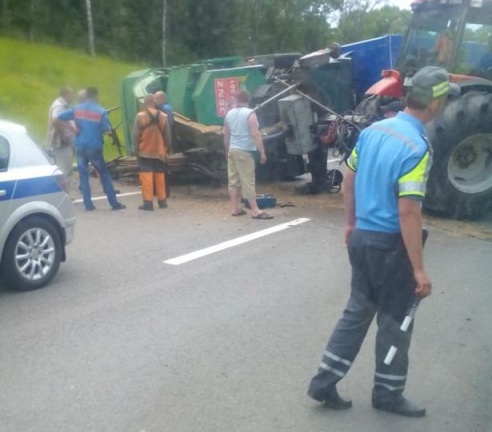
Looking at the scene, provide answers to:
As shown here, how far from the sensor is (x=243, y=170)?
1052cm

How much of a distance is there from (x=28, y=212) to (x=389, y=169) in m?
3.87

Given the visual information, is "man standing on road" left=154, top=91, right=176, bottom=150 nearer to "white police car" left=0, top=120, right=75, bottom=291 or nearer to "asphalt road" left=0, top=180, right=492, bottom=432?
"asphalt road" left=0, top=180, right=492, bottom=432

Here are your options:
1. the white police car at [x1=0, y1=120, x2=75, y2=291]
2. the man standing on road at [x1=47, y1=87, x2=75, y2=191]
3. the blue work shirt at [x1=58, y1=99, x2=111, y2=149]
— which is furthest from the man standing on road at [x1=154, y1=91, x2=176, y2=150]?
the white police car at [x1=0, y1=120, x2=75, y2=291]

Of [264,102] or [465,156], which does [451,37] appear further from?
[264,102]

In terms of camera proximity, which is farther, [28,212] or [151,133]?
[151,133]

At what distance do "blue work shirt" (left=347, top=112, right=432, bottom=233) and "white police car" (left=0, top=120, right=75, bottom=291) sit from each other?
3.56 metres

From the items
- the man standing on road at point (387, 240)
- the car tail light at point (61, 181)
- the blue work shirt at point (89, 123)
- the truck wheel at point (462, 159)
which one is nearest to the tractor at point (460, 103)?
the truck wheel at point (462, 159)

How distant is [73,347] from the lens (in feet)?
18.7

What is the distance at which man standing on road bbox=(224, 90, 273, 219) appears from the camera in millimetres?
10383

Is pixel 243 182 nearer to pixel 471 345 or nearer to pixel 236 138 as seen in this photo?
pixel 236 138

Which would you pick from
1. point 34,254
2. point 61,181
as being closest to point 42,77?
point 61,181

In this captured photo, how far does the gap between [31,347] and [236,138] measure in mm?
5358

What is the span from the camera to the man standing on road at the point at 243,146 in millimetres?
10383

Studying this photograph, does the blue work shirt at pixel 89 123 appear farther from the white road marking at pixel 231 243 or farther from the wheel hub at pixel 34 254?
the wheel hub at pixel 34 254
